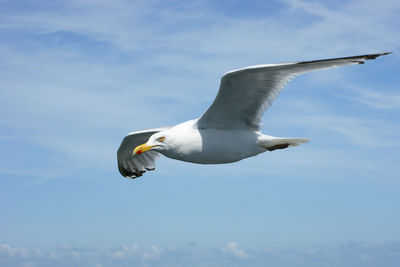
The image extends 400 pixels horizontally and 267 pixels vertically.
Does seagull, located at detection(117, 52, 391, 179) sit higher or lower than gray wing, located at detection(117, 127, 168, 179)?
lower

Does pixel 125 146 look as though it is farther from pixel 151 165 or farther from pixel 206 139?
pixel 206 139

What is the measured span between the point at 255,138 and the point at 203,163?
1.41m

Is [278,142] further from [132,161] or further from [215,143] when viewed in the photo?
[132,161]

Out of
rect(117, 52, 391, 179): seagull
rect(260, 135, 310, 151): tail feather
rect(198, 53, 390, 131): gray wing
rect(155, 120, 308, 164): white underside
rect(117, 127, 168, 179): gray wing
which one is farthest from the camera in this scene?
rect(117, 127, 168, 179): gray wing

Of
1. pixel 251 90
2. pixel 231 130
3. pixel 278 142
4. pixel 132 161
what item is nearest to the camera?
pixel 251 90

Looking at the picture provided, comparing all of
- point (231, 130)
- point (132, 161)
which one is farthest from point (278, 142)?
point (132, 161)

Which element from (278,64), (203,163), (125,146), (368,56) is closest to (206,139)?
(203,163)

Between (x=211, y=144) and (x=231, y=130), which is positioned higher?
(x=231, y=130)

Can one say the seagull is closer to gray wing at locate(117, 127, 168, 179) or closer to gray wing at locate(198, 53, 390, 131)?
gray wing at locate(198, 53, 390, 131)

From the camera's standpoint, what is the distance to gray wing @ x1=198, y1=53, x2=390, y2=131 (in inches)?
386

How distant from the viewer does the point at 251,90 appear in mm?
10883

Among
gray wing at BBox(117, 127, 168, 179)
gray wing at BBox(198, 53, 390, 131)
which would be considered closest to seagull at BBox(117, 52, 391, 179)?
gray wing at BBox(198, 53, 390, 131)

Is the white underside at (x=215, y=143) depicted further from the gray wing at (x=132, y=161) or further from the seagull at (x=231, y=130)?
the gray wing at (x=132, y=161)

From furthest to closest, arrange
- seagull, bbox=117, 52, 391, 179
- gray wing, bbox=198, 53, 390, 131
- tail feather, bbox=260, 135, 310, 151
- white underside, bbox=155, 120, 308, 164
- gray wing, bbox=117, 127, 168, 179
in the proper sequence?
gray wing, bbox=117, 127, 168, 179, tail feather, bbox=260, 135, 310, 151, white underside, bbox=155, 120, 308, 164, seagull, bbox=117, 52, 391, 179, gray wing, bbox=198, 53, 390, 131
